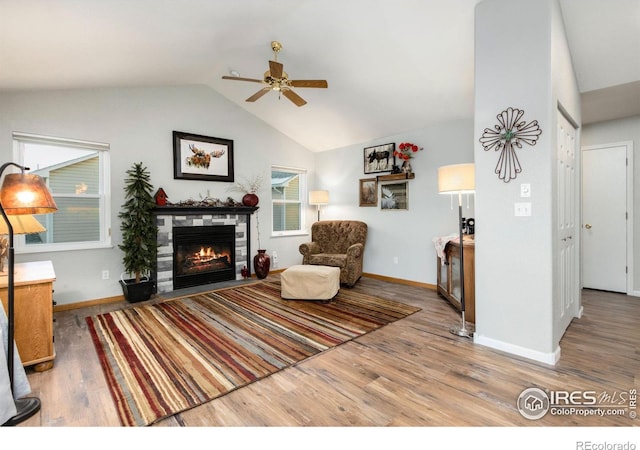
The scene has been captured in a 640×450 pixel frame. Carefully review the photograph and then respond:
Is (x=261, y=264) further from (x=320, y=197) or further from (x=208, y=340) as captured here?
(x=208, y=340)

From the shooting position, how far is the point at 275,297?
4102 millimetres

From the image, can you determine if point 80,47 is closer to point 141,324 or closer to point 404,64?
point 141,324

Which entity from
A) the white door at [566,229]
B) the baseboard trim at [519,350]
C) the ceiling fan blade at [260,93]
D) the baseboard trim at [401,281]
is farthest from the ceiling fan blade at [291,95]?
the baseboard trim at [401,281]

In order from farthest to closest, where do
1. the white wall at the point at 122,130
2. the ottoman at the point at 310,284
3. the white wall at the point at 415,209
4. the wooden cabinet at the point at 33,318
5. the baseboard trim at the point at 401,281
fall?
1. the baseboard trim at the point at 401,281
2. the white wall at the point at 415,209
3. the ottoman at the point at 310,284
4. the white wall at the point at 122,130
5. the wooden cabinet at the point at 33,318

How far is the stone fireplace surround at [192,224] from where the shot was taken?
14.3 ft

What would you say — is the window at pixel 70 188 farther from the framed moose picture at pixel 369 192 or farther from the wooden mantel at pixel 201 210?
the framed moose picture at pixel 369 192

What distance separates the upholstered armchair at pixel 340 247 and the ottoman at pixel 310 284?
0.63 m

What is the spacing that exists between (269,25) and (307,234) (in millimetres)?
3790

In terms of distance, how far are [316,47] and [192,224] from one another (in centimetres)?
310

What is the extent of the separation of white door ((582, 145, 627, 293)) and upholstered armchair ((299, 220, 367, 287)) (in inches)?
131

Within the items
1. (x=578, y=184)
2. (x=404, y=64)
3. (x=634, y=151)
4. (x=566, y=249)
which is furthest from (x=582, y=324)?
(x=404, y=64)

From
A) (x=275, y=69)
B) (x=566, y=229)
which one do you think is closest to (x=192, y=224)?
(x=275, y=69)

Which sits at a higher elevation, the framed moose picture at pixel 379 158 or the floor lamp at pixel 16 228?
the framed moose picture at pixel 379 158

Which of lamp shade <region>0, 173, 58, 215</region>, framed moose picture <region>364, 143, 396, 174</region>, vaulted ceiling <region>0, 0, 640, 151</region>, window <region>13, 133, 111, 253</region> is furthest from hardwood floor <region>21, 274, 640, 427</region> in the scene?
framed moose picture <region>364, 143, 396, 174</region>
